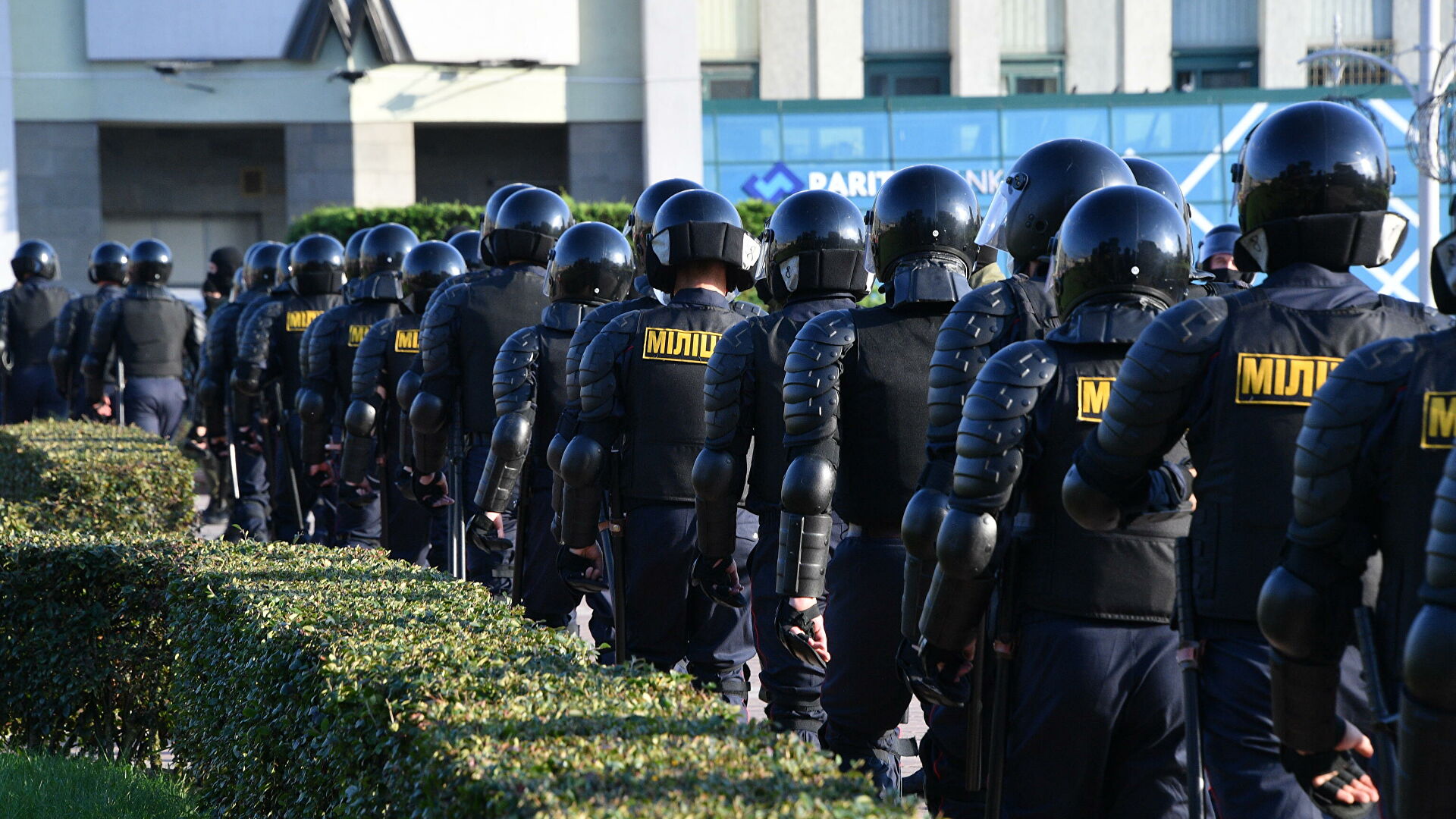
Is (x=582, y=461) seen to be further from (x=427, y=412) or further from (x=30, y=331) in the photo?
(x=30, y=331)

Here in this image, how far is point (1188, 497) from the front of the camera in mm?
3602

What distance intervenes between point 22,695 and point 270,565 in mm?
1216

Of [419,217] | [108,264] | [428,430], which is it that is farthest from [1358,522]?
[419,217]

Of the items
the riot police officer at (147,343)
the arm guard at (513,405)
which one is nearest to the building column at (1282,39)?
the riot police officer at (147,343)

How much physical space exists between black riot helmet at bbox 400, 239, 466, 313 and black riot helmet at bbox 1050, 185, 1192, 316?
510 centimetres

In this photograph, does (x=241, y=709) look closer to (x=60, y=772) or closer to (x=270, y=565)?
(x=270, y=565)

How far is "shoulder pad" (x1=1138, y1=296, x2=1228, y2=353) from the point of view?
324 centimetres

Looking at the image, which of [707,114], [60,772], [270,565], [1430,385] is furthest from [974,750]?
[707,114]

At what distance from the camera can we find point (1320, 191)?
3414 mm

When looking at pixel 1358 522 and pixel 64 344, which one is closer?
pixel 1358 522

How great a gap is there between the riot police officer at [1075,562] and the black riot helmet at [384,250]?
19.4ft

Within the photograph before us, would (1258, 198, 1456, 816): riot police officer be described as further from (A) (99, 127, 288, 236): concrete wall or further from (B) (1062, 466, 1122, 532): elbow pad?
(A) (99, 127, 288, 236): concrete wall

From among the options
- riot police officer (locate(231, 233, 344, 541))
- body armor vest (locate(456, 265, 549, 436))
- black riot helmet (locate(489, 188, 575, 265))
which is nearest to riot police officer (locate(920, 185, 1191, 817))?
body armor vest (locate(456, 265, 549, 436))

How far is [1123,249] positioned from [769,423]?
160 centimetres
